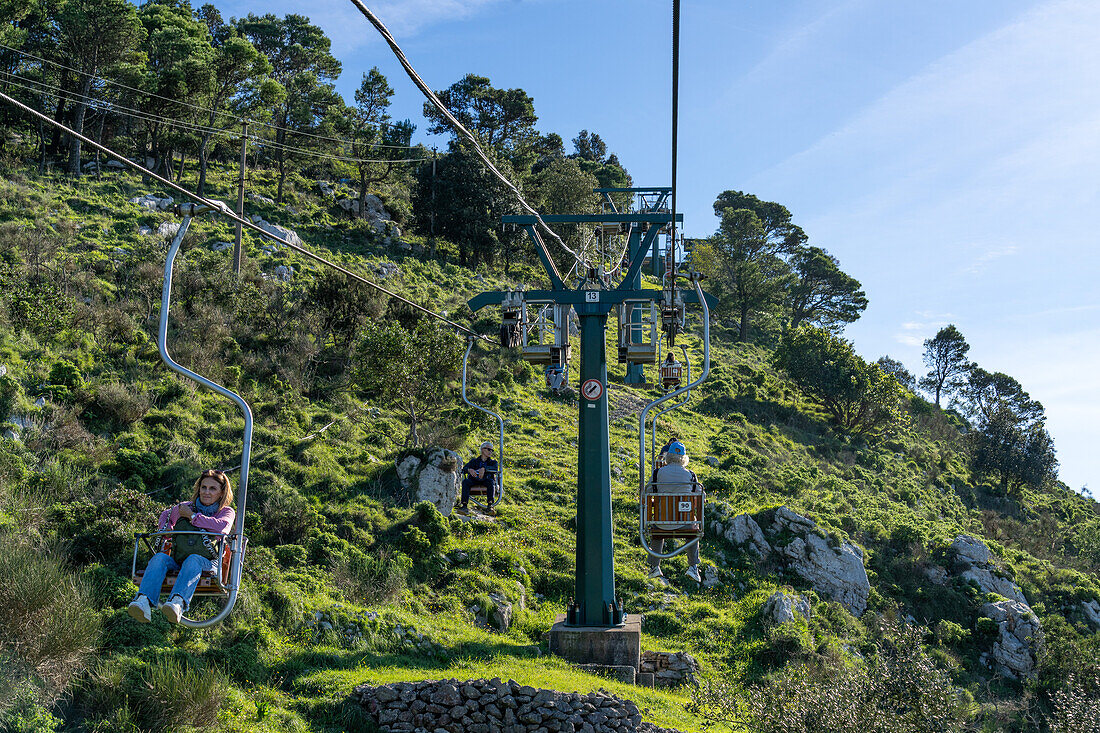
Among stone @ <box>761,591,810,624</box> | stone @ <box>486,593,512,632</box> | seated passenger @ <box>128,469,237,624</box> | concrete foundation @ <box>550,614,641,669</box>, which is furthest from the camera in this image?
stone @ <box>761,591,810,624</box>

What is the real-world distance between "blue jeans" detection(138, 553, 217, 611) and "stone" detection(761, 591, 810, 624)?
47.1ft

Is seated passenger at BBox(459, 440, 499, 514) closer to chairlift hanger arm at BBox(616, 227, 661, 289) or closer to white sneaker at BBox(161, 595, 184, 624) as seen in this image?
chairlift hanger arm at BBox(616, 227, 661, 289)

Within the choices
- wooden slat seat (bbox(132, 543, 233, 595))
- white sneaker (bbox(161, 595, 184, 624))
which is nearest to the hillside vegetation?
wooden slat seat (bbox(132, 543, 233, 595))

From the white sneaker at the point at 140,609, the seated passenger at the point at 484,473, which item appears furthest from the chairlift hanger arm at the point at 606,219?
the white sneaker at the point at 140,609

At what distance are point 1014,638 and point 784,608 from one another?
868cm

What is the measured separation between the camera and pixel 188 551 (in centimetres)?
701

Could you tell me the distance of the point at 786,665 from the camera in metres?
16.5

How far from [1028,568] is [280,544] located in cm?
2731

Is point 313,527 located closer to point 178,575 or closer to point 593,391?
point 593,391

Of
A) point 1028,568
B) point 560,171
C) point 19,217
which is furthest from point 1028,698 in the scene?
point 560,171

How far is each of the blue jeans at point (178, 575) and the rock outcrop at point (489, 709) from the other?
15.5 ft

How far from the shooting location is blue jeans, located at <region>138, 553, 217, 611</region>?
6863mm

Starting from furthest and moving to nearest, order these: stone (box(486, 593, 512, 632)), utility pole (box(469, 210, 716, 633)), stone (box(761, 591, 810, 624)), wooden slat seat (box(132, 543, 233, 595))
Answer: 1. stone (box(761, 591, 810, 624))
2. stone (box(486, 593, 512, 632))
3. utility pole (box(469, 210, 716, 633))
4. wooden slat seat (box(132, 543, 233, 595))

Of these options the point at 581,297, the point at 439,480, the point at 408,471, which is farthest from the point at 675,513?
the point at 408,471
